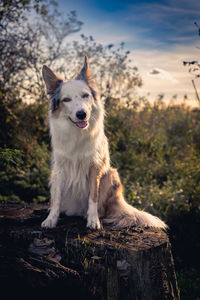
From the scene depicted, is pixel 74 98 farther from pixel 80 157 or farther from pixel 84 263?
pixel 84 263

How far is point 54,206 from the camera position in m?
3.37

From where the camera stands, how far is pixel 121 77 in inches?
321

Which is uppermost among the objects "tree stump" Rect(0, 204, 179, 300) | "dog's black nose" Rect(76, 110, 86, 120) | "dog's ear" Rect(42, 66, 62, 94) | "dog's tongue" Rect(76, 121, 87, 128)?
"dog's ear" Rect(42, 66, 62, 94)

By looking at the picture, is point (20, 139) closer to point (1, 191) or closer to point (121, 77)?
point (1, 191)

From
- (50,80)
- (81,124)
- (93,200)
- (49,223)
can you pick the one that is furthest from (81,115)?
(49,223)

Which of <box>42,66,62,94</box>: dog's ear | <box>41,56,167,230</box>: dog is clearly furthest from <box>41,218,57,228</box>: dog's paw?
<box>42,66,62,94</box>: dog's ear

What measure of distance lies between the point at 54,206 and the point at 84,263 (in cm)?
95

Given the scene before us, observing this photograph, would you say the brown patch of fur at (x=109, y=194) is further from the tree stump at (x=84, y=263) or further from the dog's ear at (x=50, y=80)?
the dog's ear at (x=50, y=80)

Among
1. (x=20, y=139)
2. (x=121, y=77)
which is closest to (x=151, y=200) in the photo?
(x=20, y=139)

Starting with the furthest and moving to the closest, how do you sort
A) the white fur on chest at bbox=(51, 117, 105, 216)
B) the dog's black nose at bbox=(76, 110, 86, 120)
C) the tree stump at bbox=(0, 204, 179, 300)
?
the white fur on chest at bbox=(51, 117, 105, 216), the dog's black nose at bbox=(76, 110, 86, 120), the tree stump at bbox=(0, 204, 179, 300)

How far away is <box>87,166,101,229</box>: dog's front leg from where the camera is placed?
10.5 ft

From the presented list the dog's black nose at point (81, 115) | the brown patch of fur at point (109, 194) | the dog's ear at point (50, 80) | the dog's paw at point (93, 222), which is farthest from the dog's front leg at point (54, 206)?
the dog's ear at point (50, 80)

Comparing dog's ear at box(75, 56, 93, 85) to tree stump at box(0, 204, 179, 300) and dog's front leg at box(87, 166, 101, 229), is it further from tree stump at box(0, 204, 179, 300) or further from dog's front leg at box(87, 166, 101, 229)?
tree stump at box(0, 204, 179, 300)

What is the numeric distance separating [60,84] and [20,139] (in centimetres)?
329
